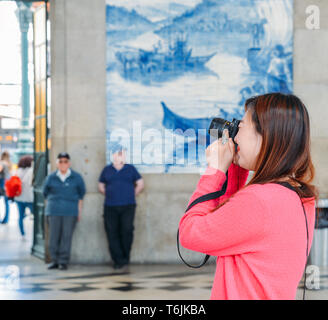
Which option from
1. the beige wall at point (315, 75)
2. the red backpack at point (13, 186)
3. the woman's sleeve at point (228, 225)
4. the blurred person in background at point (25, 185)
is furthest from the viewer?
the blurred person in background at point (25, 185)

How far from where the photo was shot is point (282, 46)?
8.98 metres

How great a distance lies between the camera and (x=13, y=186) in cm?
1203

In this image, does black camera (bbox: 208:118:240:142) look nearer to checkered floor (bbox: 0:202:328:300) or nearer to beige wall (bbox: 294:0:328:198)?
checkered floor (bbox: 0:202:328:300)

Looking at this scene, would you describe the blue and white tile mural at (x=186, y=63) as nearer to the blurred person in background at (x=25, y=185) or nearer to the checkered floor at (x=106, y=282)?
the checkered floor at (x=106, y=282)

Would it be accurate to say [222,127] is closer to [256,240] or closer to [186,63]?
[256,240]

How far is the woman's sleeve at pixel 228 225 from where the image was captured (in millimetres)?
1524

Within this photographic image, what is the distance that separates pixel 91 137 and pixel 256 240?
7500mm

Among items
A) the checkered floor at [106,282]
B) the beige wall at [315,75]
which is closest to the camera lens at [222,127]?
the checkered floor at [106,282]

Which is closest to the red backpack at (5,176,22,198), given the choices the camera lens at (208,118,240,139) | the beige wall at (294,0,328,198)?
the beige wall at (294,0,328,198)

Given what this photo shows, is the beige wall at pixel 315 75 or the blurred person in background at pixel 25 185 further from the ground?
the beige wall at pixel 315 75

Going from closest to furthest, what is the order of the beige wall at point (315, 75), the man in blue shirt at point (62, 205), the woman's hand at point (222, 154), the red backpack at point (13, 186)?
the woman's hand at point (222, 154)
the man in blue shirt at point (62, 205)
the beige wall at point (315, 75)
the red backpack at point (13, 186)

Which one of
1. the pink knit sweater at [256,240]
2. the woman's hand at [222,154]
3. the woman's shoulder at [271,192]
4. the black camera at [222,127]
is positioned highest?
the black camera at [222,127]
